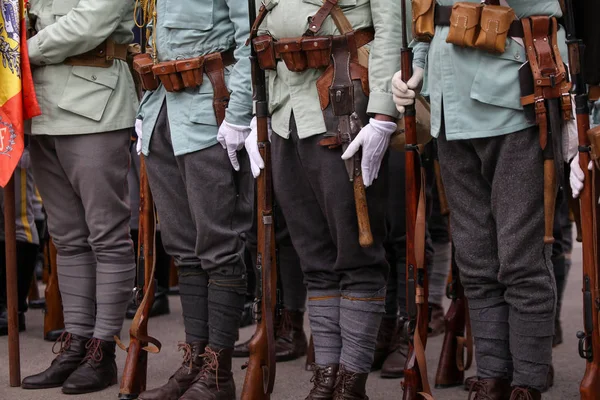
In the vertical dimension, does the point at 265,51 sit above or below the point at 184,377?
above

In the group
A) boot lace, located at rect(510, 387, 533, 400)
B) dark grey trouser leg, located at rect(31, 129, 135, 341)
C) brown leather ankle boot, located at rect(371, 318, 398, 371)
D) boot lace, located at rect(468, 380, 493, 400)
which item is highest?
dark grey trouser leg, located at rect(31, 129, 135, 341)

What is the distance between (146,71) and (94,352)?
124cm

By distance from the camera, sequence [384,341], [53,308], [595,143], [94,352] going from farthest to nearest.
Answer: [53,308]
[384,341]
[94,352]
[595,143]

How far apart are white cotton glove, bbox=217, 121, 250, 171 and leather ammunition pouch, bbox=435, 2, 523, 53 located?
98 cm

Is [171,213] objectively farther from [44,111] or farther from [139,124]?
[44,111]

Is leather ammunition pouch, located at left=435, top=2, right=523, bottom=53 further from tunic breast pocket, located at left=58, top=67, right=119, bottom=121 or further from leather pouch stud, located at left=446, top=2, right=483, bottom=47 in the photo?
tunic breast pocket, located at left=58, top=67, right=119, bottom=121

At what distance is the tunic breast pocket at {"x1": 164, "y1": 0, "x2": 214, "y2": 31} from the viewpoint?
12.7ft

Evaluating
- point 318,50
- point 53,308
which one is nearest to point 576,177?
point 318,50

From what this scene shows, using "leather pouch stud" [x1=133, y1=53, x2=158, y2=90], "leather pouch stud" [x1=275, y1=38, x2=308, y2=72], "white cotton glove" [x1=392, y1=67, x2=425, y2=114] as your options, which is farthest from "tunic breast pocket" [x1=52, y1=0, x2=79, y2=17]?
"white cotton glove" [x1=392, y1=67, x2=425, y2=114]

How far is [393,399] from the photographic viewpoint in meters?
3.96

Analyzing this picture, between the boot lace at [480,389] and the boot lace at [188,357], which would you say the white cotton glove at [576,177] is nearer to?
the boot lace at [480,389]

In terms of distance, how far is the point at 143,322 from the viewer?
13.2 feet

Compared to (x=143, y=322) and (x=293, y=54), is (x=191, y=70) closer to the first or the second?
(x=293, y=54)

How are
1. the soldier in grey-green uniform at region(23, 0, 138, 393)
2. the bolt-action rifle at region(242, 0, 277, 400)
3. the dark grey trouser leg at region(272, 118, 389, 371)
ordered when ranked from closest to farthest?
the dark grey trouser leg at region(272, 118, 389, 371), the bolt-action rifle at region(242, 0, 277, 400), the soldier in grey-green uniform at region(23, 0, 138, 393)
